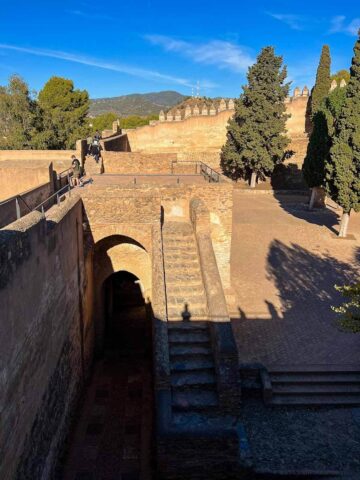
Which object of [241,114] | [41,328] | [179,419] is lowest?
[179,419]

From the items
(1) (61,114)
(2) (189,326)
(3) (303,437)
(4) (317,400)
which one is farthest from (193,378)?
(1) (61,114)

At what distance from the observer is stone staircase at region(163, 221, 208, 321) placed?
32.5 feet

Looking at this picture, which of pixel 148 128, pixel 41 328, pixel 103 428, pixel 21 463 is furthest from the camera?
A: pixel 148 128

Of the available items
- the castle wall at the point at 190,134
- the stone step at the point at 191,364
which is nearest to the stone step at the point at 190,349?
the stone step at the point at 191,364

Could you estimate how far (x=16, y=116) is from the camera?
27.2 metres

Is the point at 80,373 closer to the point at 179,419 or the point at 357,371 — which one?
the point at 179,419

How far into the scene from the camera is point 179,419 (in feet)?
26.1

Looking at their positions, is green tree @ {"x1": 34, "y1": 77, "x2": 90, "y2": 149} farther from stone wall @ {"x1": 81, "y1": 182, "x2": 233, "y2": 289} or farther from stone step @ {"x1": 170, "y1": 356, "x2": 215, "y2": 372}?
stone step @ {"x1": 170, "y1": 356, "x2": 215, "y2": 372}

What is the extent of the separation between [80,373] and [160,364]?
12.1 feet

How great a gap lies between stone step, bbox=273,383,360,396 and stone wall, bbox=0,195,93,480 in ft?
16.4

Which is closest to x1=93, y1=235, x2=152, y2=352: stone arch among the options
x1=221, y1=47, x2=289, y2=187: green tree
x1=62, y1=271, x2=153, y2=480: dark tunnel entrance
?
x1=62, y1=271, x2=153, y2=480: dark tunnel entrance

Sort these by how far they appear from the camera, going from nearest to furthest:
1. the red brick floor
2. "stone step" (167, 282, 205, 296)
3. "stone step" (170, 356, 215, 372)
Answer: the red brick floor < "stone step" (170, 356, 215, 372) < "stone step" (167, 282, 205, 296)

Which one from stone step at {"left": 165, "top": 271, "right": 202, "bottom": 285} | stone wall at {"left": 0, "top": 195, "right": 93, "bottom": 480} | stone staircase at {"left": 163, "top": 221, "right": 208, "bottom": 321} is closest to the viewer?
stone wall at {"left": 0, "top": 195, "right": 93, "bottom": 480}

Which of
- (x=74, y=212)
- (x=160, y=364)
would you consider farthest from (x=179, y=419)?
(x=74, y=212)
